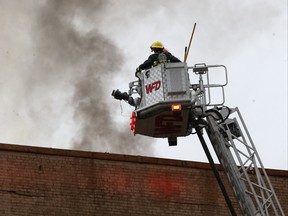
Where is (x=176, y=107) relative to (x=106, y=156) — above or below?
below

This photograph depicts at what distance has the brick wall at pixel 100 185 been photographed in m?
18.3

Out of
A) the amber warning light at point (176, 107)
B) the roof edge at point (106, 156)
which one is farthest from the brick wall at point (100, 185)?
the amber warning light at point (176, 107)

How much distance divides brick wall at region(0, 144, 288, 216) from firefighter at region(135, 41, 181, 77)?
444 centimetres

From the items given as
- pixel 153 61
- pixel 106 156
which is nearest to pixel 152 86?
pixel 153 61

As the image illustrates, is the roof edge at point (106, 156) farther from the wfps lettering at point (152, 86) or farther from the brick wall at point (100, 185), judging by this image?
the wfps lettering at point (152, 86)

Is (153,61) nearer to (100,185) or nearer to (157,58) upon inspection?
(157,58)

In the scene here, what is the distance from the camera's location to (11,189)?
1823 centimetres

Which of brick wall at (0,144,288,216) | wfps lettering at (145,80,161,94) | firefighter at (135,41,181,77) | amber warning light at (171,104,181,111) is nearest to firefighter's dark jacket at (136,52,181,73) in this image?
firefighter at (135,41,181,77)

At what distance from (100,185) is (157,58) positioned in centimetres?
486

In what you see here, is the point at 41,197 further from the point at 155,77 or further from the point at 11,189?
the point at 155,77

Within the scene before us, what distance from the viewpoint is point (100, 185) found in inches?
753

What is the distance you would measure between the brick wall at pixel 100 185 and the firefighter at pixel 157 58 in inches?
175

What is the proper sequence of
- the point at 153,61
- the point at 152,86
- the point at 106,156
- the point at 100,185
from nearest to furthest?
the point at 152,86
the point at 153,61
the point at 100,185
the point at 106,156

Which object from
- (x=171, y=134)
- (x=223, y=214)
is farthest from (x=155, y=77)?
(x=223, y=214)
